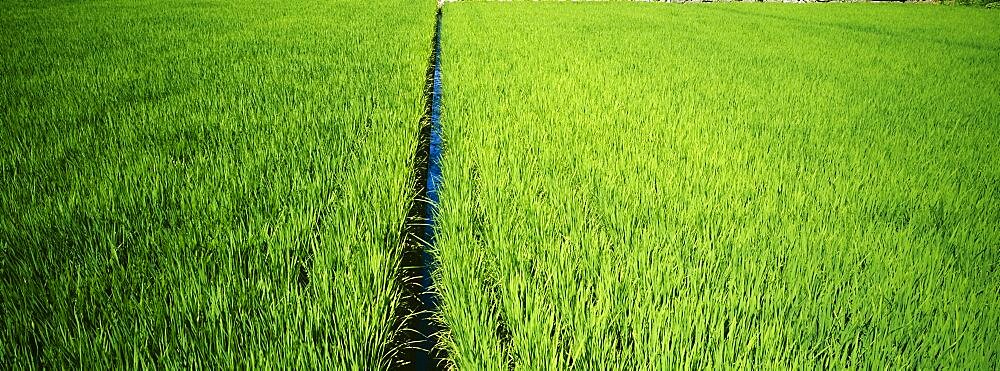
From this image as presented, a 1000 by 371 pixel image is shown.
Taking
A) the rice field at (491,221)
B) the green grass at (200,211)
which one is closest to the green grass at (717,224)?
the rice field at (491,221)

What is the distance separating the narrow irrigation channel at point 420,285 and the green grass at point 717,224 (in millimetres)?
87

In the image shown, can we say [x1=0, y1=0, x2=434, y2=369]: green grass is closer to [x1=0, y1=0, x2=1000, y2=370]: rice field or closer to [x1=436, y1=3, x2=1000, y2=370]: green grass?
[x1=0, y1=0, x2=1000, y2=370]: rice field

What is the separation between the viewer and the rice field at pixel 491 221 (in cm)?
81

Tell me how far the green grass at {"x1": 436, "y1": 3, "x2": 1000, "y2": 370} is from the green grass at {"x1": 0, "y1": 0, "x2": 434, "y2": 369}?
0.22m

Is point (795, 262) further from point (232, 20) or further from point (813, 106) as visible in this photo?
point (232, 20)

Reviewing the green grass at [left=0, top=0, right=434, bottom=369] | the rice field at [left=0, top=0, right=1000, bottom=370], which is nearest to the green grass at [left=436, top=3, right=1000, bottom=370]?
the rice field at [left=0, top=0, right=1000, bottom=370]

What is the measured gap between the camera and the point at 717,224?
1.18 meters

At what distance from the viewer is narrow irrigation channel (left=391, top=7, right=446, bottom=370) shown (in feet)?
3.16

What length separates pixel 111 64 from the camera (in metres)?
3.00

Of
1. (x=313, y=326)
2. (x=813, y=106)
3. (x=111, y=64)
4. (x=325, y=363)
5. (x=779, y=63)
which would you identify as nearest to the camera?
(x=325, y=363)

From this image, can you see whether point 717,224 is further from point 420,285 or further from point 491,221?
point 420,285

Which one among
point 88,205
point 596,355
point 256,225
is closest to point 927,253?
point 596,355

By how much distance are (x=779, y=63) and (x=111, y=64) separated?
501cm

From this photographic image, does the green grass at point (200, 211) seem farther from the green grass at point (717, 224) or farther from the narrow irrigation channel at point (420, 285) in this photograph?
the green grass at point (717, 224)
